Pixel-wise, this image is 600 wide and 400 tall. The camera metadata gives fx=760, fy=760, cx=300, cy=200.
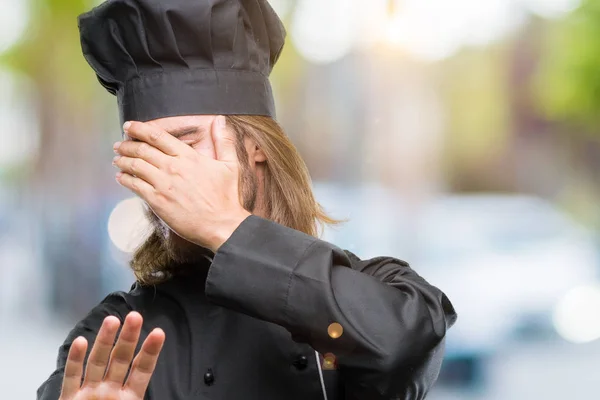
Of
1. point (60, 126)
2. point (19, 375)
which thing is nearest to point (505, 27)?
point (60, 126)

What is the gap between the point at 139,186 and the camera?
1.32m

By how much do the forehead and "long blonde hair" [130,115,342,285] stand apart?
0.20ft

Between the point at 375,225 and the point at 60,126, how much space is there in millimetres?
1920

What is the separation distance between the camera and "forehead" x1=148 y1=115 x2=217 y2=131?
1.51 metres

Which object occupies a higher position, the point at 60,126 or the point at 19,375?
the point at 60,126

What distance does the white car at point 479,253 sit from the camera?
4230mm

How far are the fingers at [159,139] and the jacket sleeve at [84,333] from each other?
380 millimetres

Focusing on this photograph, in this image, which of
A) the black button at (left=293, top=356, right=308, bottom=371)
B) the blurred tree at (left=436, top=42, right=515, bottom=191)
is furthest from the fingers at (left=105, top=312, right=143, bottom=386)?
the blurred tree at (left=436, top=42, right=515, bottom=191)

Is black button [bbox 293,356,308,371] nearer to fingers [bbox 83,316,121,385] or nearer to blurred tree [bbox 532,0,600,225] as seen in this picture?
fingers [bbox 83,316,121,385]

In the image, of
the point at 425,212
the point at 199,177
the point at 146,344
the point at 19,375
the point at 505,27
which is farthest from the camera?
the point at 505,27

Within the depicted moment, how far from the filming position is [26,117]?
14.1 ft

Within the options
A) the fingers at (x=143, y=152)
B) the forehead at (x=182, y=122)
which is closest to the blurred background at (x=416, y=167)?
the forehead at (x=182, y=122)

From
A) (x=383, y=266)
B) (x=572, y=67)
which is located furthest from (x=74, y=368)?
(x=572, y=67)

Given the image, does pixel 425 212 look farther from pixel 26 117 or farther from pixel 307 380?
pixel 307 380
